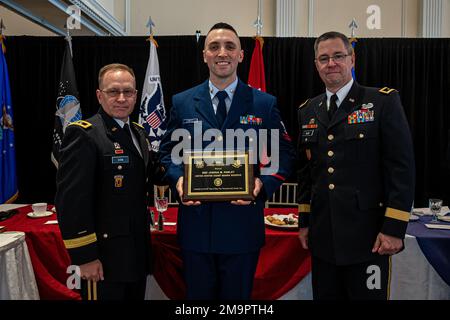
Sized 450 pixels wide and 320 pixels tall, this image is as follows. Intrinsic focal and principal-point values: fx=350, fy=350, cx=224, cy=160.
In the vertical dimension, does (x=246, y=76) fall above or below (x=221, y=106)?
above

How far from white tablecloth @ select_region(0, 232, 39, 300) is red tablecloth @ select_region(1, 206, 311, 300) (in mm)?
132

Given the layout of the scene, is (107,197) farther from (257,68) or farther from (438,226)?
(257,68)

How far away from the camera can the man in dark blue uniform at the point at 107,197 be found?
1.69 meters

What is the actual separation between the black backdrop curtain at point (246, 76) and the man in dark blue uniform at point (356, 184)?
3.55m

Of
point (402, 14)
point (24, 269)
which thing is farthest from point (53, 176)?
point (402, 14)

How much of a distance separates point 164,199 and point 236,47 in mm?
1305

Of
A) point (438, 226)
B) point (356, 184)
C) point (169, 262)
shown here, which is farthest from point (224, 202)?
point (438, 226)

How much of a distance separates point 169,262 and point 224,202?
3.56 ft

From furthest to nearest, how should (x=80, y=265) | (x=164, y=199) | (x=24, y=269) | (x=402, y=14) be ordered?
(x=402, y=14) → (x=164, y=199) → (x=24, y=269) → (x=80, y=265)

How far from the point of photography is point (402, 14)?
5801 mm

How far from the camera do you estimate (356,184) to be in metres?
1.79

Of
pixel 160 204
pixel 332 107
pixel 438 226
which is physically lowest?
pixel 438 226

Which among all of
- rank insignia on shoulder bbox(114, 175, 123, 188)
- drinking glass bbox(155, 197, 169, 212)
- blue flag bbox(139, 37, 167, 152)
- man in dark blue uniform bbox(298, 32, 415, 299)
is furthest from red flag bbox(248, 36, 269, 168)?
rank insignia on shoulder bbox(114, 175, 123, 188)
